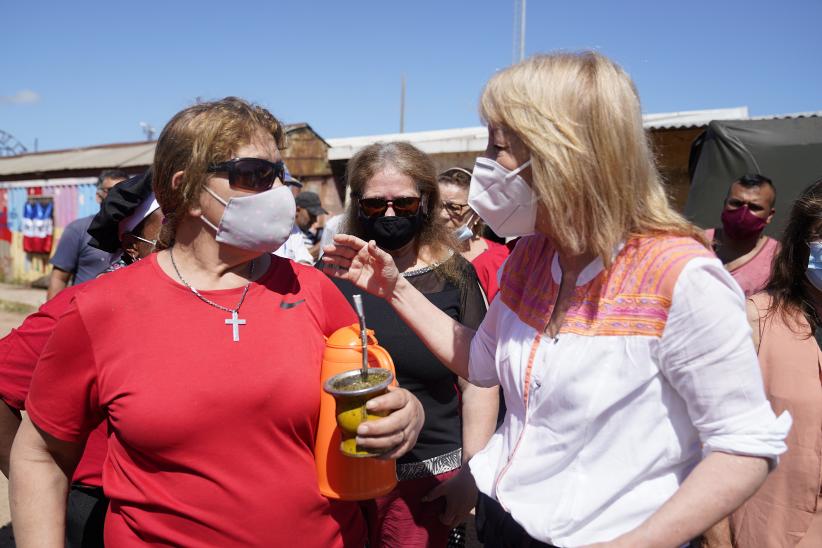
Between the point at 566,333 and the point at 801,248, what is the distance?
146cm

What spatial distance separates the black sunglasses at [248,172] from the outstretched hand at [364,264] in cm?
33

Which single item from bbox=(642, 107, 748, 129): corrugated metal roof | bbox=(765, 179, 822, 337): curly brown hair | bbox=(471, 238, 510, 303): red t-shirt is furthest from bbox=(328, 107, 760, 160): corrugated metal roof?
bbox=(765, 179, 822, 337): curly brown hair

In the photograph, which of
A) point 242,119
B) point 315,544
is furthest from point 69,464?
point 242,119

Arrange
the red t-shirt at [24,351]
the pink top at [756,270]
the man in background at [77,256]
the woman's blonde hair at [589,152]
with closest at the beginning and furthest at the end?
the woman's blonde hair at [589,152], the red t-shirt at [24,351], the pink top at [756,270], the man in background at [77,256]

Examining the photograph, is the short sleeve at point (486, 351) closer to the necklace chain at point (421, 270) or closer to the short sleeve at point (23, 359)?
the necklace chain at point (421, 270)

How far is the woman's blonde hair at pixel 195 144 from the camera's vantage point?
175 centimetres

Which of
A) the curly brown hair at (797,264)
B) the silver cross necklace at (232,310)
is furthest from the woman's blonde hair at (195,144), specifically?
the curly brown hair at (797,264)

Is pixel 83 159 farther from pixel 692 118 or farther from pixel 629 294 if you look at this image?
pixel 629 294

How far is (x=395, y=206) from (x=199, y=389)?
4.62 feet

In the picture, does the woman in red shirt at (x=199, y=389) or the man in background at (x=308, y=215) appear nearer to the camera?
the woman in red shirt at (x=199, y=389)

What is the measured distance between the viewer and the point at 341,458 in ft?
5.64

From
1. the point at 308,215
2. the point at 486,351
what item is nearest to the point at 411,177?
the point at 486,351

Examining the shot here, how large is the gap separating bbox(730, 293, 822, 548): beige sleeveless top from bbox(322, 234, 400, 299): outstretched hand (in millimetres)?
1384

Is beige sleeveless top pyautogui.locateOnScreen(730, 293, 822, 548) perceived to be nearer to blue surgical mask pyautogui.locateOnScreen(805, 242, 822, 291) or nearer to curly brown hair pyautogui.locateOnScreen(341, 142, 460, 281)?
blue surgical mask pyautogui.locateOnScreen(805, 242, 822, 291)
